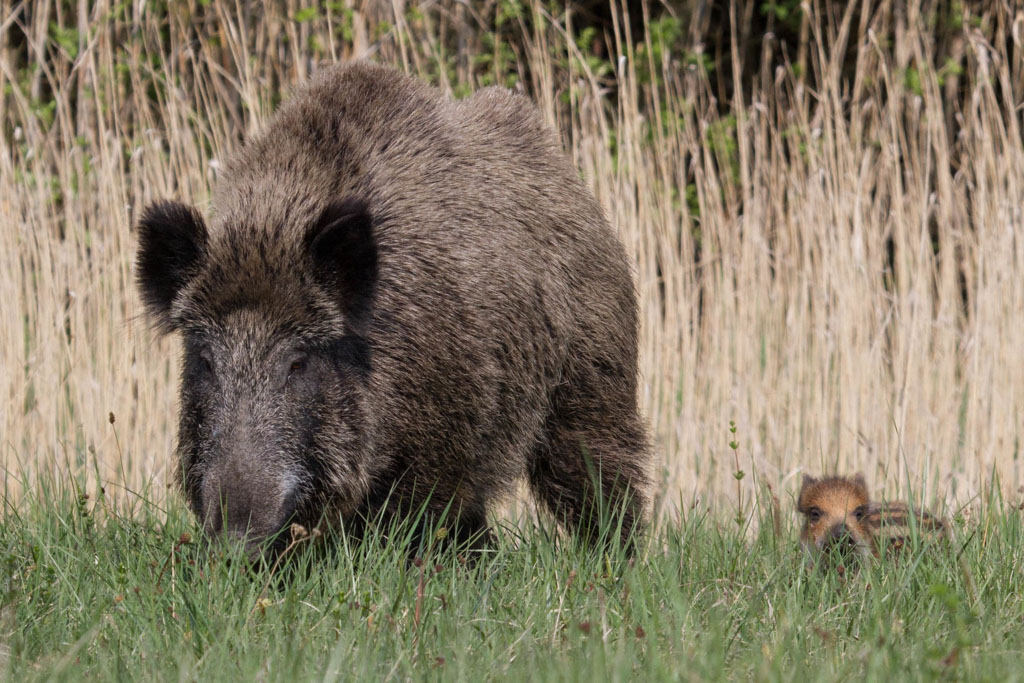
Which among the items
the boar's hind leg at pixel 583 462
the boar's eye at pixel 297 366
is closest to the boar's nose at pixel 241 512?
the boar's eye at pixel 297 366

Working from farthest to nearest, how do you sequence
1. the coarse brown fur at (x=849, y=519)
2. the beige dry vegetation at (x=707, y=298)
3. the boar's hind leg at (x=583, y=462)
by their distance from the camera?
1. the beige dry vegetation at (x=707, y=298)
2. the boar's hind leg at (x=583, y=462)
3. the coarse brown fur at (x=849, y=519)

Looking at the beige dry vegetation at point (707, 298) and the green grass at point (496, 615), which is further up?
the beige dry vegetation at point (707, 298)

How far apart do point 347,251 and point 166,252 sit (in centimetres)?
61

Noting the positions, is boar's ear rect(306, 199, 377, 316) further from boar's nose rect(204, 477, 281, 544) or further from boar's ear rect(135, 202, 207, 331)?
boar's nose rect(204, 477, 281, 544)

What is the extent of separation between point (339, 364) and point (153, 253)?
2.35 ft

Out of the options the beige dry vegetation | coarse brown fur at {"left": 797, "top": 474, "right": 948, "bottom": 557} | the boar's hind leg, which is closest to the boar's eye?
the boar's hind leg

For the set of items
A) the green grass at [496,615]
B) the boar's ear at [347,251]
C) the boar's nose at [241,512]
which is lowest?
the green grass at [496,615]

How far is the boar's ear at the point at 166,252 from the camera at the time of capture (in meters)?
4.01

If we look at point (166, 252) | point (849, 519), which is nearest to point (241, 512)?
point (166, 252)

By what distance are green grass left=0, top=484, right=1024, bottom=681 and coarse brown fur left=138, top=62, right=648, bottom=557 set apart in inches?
12.5

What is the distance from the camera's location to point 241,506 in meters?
3.56

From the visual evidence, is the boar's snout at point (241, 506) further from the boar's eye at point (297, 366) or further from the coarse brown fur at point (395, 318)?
the boar's eye at point (297, 366)

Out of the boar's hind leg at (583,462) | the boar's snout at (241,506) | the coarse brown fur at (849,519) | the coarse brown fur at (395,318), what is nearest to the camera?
the boar's snout at (241,506)

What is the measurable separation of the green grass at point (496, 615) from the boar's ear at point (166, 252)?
0.71 meters
